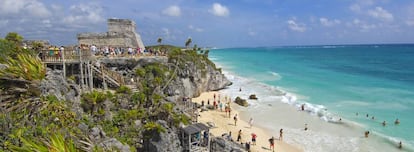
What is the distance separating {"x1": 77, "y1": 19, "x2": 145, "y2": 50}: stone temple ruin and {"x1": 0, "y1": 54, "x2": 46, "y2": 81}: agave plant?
9.95 metres

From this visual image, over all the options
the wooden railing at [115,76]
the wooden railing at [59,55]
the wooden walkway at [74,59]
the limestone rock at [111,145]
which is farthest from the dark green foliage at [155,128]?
the wooden railing at [59,55]

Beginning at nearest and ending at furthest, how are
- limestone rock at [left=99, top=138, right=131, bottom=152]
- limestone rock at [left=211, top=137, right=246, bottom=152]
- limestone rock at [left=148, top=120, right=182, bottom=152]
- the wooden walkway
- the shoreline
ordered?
1. limestone rock at [left=99, top=138, right=131, bottom=152]
2. limestone rock at [left=148, top=120, right=182, bottom=152]
3. limestone rock at [left=211, top=137, right=246, bottom=152]
4. the wooden walkway
5. the shoreline

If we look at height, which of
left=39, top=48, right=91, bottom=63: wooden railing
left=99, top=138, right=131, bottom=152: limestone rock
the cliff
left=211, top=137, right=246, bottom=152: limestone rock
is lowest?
left=211, top=137, right=246, bottom=152: limestone rock

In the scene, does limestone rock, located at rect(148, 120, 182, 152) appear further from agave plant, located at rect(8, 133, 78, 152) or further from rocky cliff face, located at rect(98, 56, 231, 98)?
rocky cliff face, located at rect(98, 56, 231, 98)

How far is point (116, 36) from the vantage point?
2455cm

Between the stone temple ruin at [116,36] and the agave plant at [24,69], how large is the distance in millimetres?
9954

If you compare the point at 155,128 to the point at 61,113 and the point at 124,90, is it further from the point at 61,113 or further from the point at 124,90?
the point at 124,90

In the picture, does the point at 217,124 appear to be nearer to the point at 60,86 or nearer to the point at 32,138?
the point at 60,86

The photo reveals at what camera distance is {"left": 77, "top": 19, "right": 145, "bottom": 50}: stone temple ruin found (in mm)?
24094

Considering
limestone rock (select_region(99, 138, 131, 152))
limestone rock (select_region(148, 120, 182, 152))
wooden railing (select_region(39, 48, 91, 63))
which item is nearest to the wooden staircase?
wooden railing (select_region(39, 48, 91, 63))

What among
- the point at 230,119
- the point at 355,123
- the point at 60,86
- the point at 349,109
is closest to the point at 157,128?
the point at 60,86

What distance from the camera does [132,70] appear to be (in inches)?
846

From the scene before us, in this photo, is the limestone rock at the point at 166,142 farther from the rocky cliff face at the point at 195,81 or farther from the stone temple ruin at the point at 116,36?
the stone temple ruin at the point at 116,36

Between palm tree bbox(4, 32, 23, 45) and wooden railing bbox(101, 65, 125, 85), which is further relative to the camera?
wooden railing bbox(101, 65, 125, 85)
